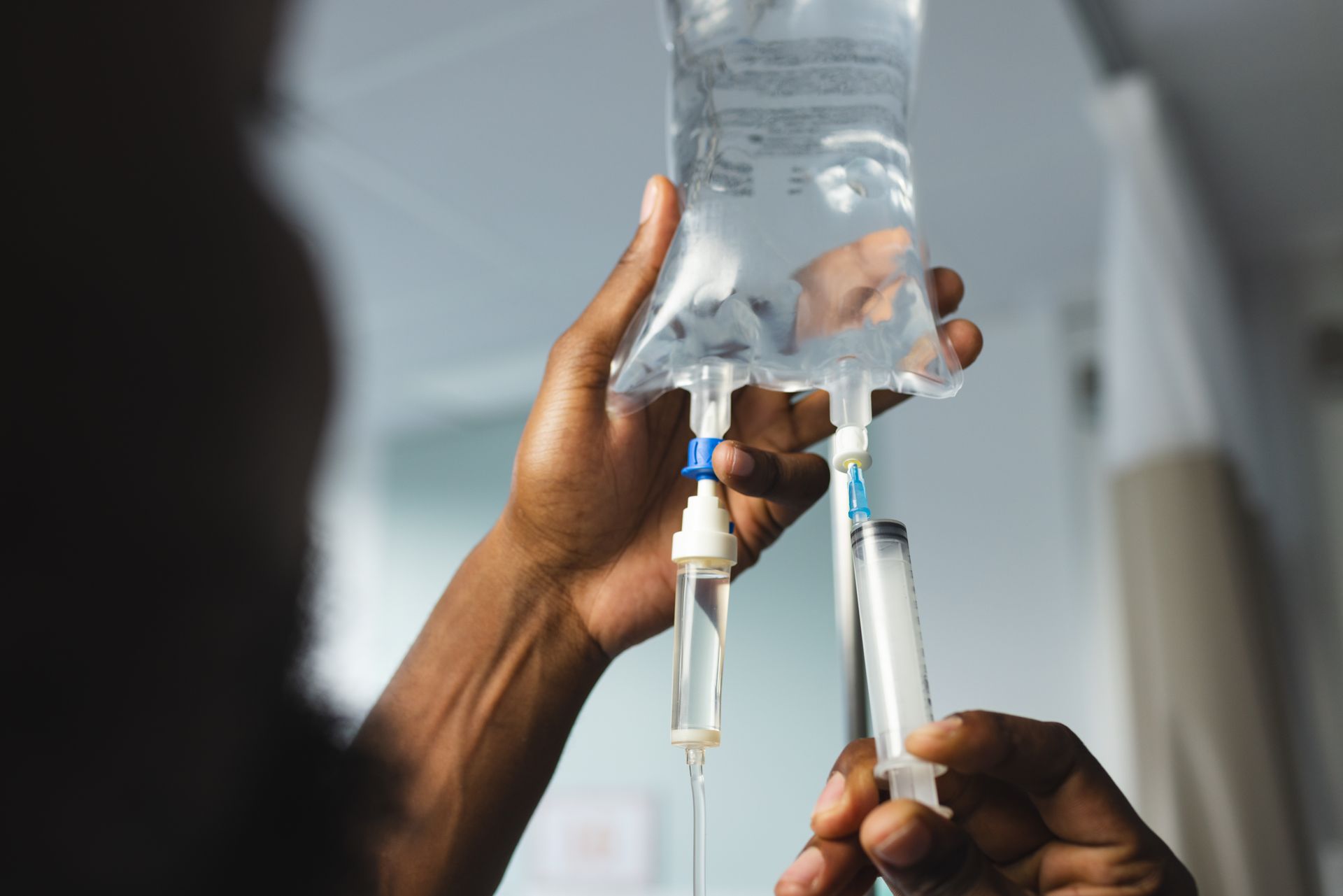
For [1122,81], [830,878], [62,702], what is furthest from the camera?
[1122,81]

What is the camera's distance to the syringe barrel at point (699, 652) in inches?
19.2

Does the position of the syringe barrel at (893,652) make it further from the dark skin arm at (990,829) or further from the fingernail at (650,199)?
the fingernail at (650,199)

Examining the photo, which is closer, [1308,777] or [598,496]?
[598,496]

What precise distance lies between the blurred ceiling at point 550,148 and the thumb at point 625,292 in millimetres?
534

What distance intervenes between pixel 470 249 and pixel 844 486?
1672mm

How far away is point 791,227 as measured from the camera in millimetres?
528

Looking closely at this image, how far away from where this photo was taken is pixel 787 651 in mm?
2365

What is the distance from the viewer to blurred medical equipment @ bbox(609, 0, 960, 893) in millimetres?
496

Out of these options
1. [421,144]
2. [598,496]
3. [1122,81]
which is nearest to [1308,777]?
[1122,81]

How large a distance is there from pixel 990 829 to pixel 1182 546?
3.49 feet

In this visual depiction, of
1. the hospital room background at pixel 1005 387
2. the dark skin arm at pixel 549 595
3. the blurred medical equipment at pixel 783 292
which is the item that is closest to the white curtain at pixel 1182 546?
the hospital room background at pixel 1005 387

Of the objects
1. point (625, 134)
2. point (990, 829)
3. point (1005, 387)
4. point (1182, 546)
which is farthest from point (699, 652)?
point (1005, 387)

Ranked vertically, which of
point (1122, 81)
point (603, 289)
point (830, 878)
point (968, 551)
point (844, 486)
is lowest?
point (830, 878)

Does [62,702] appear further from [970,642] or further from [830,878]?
[970,642]
